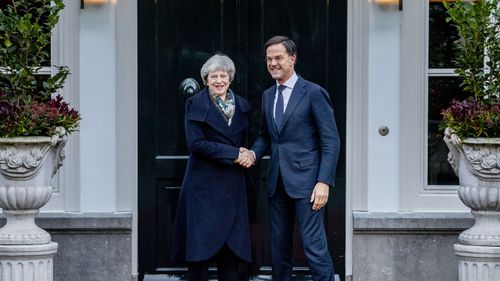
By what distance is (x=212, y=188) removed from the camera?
9.36m

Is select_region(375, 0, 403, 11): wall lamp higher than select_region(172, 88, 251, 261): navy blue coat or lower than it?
higher

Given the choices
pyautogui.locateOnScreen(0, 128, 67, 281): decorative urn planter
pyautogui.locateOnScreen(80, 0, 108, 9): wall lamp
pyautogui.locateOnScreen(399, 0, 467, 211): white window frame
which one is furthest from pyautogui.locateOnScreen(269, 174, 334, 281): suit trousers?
pyautogui.locateOnScreen(80, 0, 108, 9): wall lamp

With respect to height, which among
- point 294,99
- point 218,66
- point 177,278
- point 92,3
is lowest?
point 177,278

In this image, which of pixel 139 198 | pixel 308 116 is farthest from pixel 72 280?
pixel 308 116

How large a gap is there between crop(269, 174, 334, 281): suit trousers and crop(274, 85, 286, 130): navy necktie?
0.38 m

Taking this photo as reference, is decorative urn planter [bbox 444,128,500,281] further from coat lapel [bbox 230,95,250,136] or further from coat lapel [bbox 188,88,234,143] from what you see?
coat lapel [bbox 188,88,234,143]

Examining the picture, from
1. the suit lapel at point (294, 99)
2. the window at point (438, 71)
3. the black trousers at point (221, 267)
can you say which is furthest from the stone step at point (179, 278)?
the suit lapel at point (294, 99)

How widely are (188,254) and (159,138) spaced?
1323 mm

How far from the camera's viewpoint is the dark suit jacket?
9.09 m

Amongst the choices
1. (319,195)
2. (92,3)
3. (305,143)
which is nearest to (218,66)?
(305,143)

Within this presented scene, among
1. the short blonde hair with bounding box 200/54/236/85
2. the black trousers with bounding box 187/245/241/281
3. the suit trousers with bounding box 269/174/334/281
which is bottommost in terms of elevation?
the black trousers with bounding box 187/245/241/281

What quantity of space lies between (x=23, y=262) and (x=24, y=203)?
0.40 meters

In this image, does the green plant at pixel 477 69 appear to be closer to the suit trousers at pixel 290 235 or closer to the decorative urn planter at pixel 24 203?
the suit trousers at pixel 290 235

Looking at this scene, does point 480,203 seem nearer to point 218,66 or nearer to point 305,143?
point 305,143
